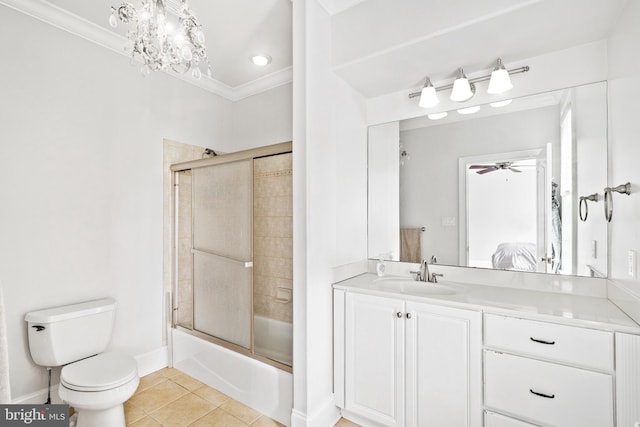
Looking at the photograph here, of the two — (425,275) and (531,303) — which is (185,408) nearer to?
(425,275)

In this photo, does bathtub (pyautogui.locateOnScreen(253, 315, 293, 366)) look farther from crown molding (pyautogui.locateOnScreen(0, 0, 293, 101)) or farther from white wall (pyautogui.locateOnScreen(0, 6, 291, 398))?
crown molding (pyautogui.locateOnScreen(0, 0, 293, 101))

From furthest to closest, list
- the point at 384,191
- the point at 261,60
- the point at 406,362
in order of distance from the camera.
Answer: the point at 261,60, the point at 384,191, the point at 406,362

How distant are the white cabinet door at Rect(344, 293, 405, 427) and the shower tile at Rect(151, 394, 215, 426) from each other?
0.99 meters

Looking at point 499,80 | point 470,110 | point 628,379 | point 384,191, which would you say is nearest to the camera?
point 628,379

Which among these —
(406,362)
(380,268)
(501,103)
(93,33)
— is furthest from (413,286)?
(93,33)

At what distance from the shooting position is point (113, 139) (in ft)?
7.53

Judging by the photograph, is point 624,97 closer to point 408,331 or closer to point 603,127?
point 603,127

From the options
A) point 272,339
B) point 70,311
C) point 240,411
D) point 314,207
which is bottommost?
point 240,411

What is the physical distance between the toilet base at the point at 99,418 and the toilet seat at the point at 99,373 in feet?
0.55

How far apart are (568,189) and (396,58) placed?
49.2 inches

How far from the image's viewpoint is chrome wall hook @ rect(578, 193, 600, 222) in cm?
160

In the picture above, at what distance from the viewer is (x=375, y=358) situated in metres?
1.78

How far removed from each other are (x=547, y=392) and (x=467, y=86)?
5.47 feet

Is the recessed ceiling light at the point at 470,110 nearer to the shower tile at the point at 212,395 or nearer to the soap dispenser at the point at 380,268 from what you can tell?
the soap dispenser at the point at 380,268
